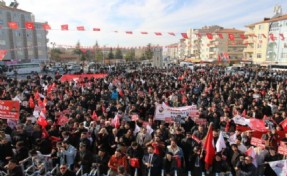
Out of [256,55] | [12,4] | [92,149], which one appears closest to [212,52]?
[256,55]

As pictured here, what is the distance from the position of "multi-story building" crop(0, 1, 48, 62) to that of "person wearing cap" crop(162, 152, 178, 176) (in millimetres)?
57714

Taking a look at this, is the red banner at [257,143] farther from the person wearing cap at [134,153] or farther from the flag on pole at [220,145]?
the person wearing cap at [134,153]

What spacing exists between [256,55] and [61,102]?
65.8 m

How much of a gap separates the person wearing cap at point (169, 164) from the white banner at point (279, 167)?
92.1 inches

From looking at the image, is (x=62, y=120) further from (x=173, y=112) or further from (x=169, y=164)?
(x=169, y=164)

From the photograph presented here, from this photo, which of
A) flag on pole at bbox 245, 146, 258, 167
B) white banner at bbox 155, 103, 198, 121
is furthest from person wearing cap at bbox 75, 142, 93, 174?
white banner at bbox 155, 103, 198, 121

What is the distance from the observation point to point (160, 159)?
22.6 feet

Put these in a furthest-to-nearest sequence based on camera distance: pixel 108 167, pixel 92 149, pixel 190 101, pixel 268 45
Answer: pixel 268 45 → pixel 190 101 → pixel 92 149 → pixel 108 167

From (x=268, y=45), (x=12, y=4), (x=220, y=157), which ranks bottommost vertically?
(x=220, y=157)

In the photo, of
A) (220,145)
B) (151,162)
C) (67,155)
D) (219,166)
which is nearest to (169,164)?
(151,162)

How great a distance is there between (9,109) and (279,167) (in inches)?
339

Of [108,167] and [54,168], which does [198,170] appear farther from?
[54,168]

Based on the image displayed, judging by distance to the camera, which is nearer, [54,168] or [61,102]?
[54,168]

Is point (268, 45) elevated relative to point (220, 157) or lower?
elevated
